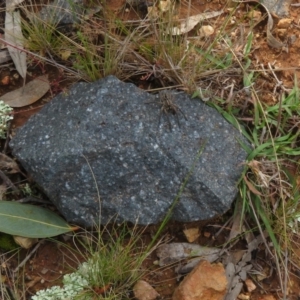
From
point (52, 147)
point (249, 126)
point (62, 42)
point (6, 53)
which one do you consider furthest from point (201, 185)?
point (6, 53)

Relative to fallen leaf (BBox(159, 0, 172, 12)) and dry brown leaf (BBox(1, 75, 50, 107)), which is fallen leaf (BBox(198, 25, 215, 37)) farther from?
dry brown leaf (BBox(1, 75, 50, 107))

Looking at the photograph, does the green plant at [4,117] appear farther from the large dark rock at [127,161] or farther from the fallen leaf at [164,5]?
the fallen leaf at [164,5]

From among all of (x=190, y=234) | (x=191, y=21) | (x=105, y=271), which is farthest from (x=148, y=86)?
(x=105, y=271)

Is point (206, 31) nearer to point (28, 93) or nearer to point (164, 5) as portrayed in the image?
point (164, 5)

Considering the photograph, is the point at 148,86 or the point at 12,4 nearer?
the point at 148,86

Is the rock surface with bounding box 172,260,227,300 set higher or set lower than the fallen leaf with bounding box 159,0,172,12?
lower

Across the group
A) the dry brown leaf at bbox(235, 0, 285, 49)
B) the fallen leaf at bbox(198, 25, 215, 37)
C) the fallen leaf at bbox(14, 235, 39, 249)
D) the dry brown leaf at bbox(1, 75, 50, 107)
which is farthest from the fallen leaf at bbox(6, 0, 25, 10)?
the dry brown leaf at bbox(235, 0, 285, 49)
